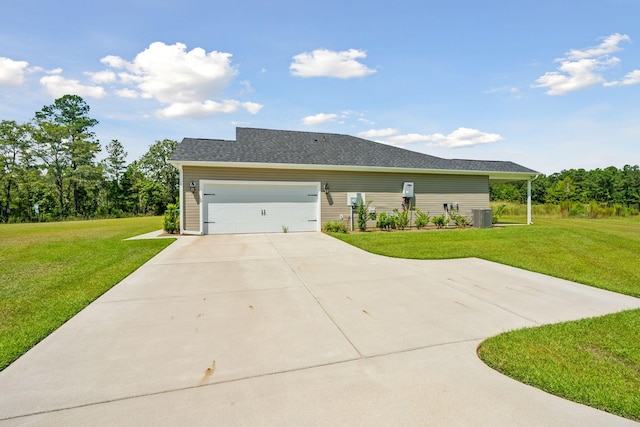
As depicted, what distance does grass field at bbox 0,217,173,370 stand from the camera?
330 cm

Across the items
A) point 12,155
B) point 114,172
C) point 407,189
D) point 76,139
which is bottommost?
point 407,189

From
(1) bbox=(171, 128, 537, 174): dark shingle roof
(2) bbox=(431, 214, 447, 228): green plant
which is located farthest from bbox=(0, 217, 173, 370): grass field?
(2) bbox=(431, 214, 447, 228): green plant

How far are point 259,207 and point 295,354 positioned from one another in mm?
9632

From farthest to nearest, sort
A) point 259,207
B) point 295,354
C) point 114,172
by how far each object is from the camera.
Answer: point 114,172 < point 259,207 < point 295,354

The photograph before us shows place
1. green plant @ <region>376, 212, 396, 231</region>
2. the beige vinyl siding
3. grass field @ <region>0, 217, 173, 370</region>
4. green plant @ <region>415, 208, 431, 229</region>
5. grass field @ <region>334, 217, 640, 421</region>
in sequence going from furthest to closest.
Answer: green plant @ <region>415, 208, 431, 229</region>, green plant @ <region>376, 212, 396, 231</region>, the beige vinyl siding, grass field @ <region>0, 217, 173, 370</region>, grass field @ <region>334, 217, 640, 421</region>

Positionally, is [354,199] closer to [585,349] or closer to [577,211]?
[585,349]

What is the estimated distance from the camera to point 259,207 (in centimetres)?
1202

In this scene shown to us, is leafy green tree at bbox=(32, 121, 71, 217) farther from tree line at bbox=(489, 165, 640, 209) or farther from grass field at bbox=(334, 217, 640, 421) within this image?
tree line at bbox=(489, 165, 640, 209)

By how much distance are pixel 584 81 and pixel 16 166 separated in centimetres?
3980

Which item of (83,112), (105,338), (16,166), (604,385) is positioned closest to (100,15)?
(105,338)

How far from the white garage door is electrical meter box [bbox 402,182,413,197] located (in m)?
3.92

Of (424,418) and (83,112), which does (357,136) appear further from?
(83,112)

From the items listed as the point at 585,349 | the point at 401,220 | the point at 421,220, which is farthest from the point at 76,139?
the point at 585,349

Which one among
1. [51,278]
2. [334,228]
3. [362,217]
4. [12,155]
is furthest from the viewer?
[12,155]
